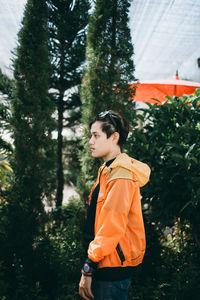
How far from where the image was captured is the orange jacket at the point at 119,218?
51.1 inches

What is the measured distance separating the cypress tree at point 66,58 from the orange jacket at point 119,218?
422 centimetres

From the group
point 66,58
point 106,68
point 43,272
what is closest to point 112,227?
point 43,272

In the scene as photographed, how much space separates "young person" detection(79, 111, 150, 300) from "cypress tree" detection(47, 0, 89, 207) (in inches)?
162

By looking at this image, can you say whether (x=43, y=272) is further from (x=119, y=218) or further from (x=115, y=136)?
(x=115, y=136)

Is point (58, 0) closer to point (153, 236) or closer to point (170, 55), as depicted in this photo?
point (170, 55)

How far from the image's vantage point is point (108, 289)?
1.39m

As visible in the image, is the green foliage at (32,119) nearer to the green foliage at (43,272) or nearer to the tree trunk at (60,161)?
the green foliage at (43,272)

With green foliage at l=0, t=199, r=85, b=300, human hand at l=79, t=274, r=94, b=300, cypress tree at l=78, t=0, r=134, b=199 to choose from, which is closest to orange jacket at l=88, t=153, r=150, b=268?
human hand at l=79, t=274, r=94, b=300

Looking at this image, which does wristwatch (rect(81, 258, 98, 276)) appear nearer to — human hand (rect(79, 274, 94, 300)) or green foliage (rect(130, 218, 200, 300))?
human hand (rect(79, 274, 94, 300))

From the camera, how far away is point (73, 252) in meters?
2.77

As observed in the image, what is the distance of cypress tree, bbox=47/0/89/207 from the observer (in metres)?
5.49

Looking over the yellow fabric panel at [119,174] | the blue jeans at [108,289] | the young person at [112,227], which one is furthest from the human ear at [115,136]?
the blue jeans at [108,289]

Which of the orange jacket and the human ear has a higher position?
the human ear

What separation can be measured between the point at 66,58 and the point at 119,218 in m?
5.38
